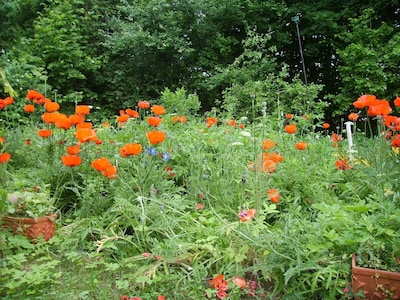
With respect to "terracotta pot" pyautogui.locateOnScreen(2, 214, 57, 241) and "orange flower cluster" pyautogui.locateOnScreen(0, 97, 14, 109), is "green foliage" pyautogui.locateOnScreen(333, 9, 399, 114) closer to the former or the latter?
"orange flower cluster" pyautogui.locateOnScreen(0, 97, 14, 109)

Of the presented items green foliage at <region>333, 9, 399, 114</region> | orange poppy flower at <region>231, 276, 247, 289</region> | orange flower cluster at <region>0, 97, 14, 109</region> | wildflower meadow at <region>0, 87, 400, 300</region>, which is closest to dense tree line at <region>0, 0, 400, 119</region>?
green foliage at <region>333, 9, 399, 114</region>

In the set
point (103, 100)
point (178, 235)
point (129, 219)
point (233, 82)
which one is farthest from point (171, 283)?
point (103, 100)

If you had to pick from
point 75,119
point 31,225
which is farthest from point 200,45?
point 31,225

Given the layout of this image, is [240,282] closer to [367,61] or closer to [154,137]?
[154,137]

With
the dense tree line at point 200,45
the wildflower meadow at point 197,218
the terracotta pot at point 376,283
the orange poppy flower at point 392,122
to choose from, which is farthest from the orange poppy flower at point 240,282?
the dense tree line at point 200,45

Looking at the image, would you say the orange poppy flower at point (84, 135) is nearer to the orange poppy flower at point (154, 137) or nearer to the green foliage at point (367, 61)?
the orange poppy flower at point (154, 137)

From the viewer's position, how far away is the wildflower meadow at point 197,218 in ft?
5.35

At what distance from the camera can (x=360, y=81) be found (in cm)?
668

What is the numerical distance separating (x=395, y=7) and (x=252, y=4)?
2.82 metres

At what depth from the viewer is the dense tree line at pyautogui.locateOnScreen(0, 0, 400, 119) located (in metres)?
7.07

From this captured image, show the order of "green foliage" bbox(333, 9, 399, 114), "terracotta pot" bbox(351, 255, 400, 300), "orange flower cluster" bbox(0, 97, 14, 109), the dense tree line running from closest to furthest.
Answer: "terracotta pot" bbox(351, 255, 400, 300), "orange flower cluster" bbox(0, 97, 14, 109), "green foliage" bbox(333, 9, 399, 114), the dense tree line

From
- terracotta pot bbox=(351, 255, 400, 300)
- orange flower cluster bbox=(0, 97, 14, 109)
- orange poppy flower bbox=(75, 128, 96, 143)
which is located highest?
orange flower cluster bbox=(0, 97, 14, 109)

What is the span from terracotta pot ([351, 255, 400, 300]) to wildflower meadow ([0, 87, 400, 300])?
6 cm

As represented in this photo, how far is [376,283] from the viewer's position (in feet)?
4.91
